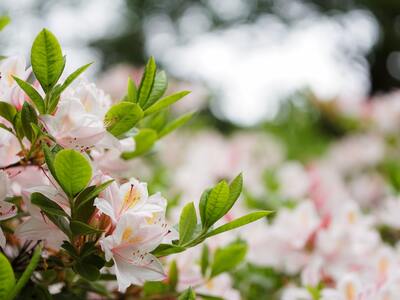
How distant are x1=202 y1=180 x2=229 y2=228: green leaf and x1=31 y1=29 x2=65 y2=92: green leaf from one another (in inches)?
9.4

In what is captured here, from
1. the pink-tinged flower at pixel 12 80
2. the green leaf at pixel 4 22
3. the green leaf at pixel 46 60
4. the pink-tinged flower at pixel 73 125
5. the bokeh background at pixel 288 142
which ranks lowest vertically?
the bokeh background at pixel 288 142

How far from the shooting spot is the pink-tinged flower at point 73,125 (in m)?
0.73

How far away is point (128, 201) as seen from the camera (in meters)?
0.76

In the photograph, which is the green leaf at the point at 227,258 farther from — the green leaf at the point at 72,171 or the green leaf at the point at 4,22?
the green leaf at the point at 4,22

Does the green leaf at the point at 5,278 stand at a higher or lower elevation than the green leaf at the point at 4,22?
lower

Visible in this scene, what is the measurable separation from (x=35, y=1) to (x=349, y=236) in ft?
22.1

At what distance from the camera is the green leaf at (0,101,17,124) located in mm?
750

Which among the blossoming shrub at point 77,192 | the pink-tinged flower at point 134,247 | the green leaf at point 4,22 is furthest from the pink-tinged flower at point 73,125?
the green leaf at point 4,22

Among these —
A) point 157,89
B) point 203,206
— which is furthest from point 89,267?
point 157,89

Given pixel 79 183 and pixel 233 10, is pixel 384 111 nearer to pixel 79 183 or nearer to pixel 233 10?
pixel 79 183

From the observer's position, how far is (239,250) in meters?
1.04

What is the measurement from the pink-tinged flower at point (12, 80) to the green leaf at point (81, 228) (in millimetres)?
171

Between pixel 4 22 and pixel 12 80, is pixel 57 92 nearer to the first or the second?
pixel 12 80

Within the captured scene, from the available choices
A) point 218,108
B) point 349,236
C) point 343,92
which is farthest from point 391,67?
point 349,236
